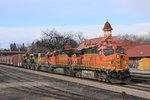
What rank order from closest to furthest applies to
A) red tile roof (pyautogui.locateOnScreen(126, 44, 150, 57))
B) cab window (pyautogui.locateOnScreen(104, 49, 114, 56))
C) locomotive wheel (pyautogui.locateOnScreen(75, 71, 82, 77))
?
cab window (pyautogui.locateOnScreen(104, 49, 114, 56)) < locomotive wheel (pyautogui.locateOnScreen(75, 71, 82, 77)) < red tile roof (pyautogui.locateOnScreen(126, 44, 150, 57))

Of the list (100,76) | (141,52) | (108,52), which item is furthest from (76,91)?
(141,52)

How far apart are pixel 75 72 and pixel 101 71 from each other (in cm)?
794

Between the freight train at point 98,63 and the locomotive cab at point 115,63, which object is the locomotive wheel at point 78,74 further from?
the locomotive cab at point 115,63

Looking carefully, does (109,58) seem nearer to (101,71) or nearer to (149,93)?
(101,71)

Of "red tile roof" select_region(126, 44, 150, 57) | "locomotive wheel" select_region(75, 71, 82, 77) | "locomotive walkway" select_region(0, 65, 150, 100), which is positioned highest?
"red tile roof" select_region(126, 44, 150, 57)

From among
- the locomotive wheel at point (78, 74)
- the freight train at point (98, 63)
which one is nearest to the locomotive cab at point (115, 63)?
the freight train at point (98, 63)

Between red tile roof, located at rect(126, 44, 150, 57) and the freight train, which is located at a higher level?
red tile roof, located at rect(126, 44, 150, 57)

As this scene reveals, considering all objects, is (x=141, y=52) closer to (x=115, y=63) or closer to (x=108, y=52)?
(x=108, y=52)

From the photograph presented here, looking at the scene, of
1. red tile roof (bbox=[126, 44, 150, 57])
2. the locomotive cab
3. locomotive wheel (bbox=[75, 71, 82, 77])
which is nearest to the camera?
A: the locomotive cab

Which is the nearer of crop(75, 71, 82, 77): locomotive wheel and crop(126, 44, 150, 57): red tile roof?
crop(75, 71, 82, 77): locomotive wheel

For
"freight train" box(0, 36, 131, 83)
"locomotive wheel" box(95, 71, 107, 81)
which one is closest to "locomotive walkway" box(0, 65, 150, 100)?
"locomotive wheel" box(95, 71, 107, 81)

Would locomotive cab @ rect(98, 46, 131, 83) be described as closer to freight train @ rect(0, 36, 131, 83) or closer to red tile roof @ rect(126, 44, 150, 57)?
freight train @ rect(0, 36, 131, 83)

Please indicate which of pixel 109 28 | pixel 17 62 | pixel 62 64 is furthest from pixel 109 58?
pixel 109 28

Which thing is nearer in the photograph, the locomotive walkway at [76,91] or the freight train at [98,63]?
the locomotive walkway at [76,91]
